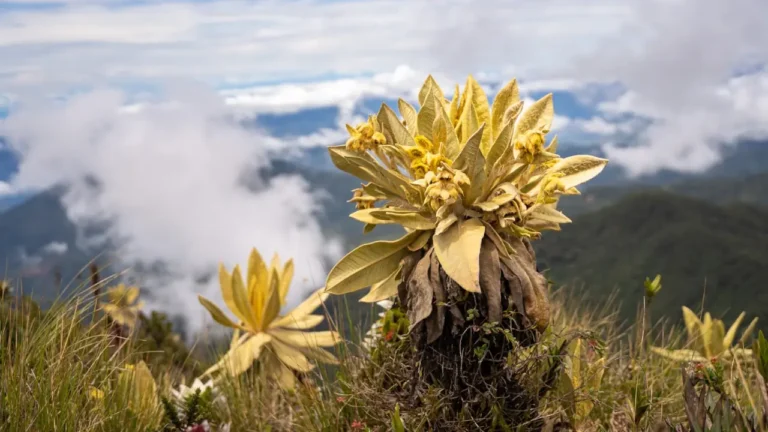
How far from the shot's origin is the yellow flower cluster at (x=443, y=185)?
119 inches

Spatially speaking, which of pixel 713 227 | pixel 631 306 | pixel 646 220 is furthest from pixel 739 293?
pixel 646 220

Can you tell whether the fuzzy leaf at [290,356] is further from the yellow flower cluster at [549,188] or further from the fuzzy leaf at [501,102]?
the yellow flower cluster at [549,188]

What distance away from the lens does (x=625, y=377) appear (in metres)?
4.78

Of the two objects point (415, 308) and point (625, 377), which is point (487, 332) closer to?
point (415, 308)

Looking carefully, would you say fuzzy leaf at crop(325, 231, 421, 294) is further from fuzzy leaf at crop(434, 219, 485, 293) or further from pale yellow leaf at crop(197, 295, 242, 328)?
pale yellow leaf at crop(197, 295, 242, 328)

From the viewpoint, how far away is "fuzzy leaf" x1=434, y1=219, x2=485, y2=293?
9.73ft

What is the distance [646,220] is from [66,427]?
5133 inches

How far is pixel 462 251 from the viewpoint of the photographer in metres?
3.05

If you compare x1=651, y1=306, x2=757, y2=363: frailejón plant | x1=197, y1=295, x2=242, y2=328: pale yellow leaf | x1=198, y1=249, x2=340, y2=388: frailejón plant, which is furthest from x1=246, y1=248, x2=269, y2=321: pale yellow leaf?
x1=651, y1=306, x2=757, y2=363: frailejón plant

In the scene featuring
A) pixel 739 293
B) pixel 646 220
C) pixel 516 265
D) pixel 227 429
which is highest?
pixel 516 265

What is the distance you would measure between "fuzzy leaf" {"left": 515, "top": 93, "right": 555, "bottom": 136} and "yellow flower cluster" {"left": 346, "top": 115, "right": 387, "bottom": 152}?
0.73m

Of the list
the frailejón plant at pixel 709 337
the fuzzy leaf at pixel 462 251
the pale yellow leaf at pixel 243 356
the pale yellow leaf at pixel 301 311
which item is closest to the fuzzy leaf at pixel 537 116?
the fuzzy leaf at pixel 462 251

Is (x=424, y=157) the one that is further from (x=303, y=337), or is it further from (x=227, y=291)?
(x=227, y=291)

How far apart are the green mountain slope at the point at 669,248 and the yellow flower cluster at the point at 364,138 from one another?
249 feet
